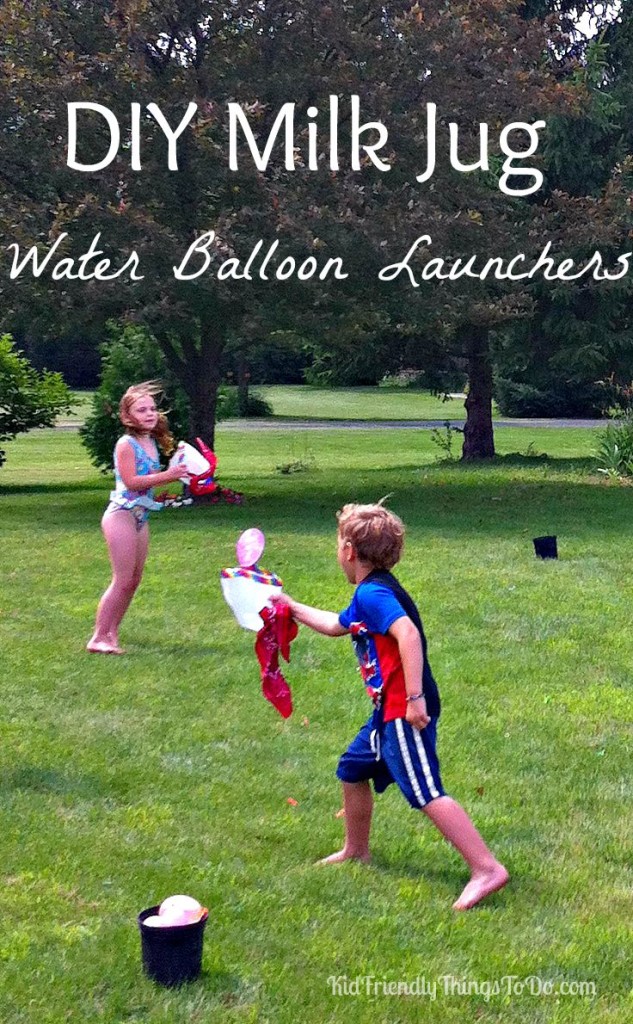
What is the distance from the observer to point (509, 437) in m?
34.6

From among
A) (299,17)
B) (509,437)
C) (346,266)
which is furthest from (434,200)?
(509,437)

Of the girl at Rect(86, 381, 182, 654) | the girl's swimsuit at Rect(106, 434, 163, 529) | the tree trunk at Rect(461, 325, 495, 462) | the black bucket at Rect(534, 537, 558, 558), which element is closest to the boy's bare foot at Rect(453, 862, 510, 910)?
the girl at Rect(86, 381, 182, 654)

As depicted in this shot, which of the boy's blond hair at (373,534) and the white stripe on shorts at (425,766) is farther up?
the boy's blond hair at (373,534)

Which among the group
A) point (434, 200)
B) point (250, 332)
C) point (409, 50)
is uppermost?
point (409, 50)

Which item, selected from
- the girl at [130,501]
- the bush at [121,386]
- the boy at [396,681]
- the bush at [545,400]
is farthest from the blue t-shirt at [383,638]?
the bush at [545,400]

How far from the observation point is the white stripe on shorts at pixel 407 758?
4.45m

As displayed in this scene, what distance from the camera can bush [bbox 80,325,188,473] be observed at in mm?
22578

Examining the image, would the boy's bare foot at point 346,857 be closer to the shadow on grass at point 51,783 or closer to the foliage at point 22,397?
the shadow on grass at point 51,783

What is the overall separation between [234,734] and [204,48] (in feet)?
44.0

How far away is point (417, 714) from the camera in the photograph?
438 cm

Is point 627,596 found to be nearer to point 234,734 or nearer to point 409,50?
point 234,734

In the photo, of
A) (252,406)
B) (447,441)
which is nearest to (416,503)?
(447,441)

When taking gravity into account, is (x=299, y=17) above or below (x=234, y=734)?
above

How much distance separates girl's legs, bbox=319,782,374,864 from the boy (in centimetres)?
14
